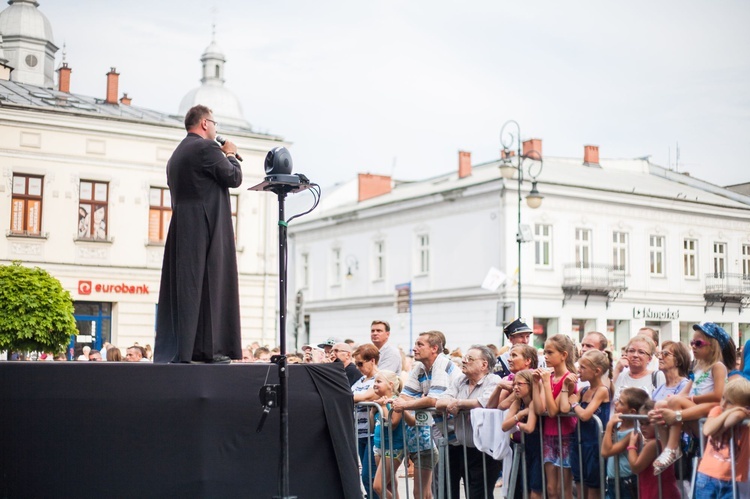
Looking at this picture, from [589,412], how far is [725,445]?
128 centimetres

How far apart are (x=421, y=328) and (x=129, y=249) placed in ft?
57.9

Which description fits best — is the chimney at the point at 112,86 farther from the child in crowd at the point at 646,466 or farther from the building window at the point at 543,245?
the child in crowd at the point at 646,466

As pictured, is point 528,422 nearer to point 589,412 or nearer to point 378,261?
point 589,412

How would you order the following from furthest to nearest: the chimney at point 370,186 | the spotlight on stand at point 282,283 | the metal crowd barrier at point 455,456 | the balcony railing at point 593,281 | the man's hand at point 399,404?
the chimney at point 370,186 < the balcony railing at point 593,281 < the man's hand at point 399,404 < the metal crowd barrier at point 455,456 < the spotlight on stand at point 282,283

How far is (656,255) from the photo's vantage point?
4775cm

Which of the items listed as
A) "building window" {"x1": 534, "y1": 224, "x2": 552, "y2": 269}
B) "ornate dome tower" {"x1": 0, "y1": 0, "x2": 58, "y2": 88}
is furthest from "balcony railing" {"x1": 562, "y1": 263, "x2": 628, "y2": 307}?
"ornate dome tower" {"x1": 0, "y1": 0, "x2": 58, "y2": 88}

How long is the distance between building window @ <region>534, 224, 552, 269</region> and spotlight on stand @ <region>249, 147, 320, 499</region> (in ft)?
119

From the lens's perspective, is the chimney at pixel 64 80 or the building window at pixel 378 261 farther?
the building window at pixel 378 261

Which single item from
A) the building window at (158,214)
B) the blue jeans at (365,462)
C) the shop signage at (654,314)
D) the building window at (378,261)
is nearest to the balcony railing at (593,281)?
the shop signage at (654,314)

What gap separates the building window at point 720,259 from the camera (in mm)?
49250

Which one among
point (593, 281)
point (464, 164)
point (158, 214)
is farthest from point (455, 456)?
point (464, 164)

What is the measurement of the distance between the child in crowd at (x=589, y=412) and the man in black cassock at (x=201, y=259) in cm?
278

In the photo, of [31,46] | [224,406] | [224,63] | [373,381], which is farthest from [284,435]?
[224,63]

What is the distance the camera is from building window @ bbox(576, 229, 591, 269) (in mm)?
44562
